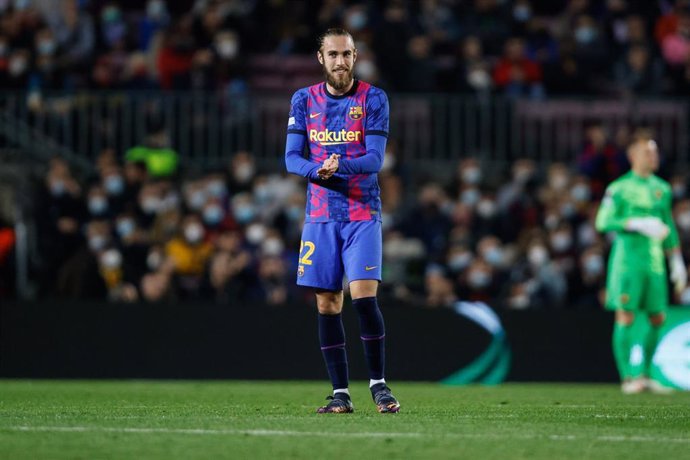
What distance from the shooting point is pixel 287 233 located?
18.2 metres

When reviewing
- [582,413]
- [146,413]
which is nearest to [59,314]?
[146,413]

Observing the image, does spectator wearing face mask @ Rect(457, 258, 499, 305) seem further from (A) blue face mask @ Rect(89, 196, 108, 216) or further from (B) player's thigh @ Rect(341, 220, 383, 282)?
(B) player's thigh @ Rect(341, 220, 383, 282)

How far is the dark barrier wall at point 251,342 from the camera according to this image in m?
15.9

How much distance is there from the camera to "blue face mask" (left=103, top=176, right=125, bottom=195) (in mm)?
18172

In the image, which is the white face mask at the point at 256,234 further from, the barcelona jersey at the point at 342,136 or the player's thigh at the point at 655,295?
the barcelona jersey at the point at 342,136

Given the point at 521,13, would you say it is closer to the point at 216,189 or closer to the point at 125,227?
the point at 216,189

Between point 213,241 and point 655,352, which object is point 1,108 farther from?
point 655,352

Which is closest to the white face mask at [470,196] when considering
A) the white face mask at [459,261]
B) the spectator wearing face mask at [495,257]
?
the spectator wearing face mask at [495,257]

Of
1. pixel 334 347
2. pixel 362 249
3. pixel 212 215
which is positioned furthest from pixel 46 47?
pixel 362 249

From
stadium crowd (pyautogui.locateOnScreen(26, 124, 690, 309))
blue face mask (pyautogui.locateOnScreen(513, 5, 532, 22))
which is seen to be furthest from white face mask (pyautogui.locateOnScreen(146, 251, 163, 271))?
blue face mask (pyautogui.locateOnScreen(513, 5, 532, 22))

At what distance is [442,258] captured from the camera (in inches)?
704

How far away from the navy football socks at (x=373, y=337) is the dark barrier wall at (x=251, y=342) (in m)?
6.64

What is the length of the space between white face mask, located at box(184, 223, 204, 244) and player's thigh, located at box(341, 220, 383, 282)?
852cm

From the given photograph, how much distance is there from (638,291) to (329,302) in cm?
528
